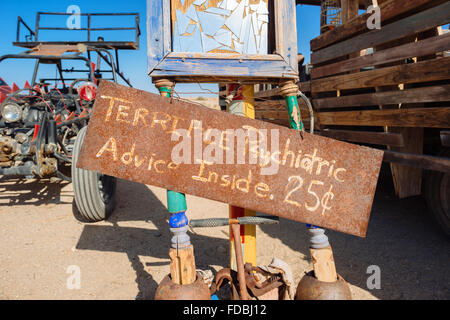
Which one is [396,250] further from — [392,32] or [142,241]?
[142,241]

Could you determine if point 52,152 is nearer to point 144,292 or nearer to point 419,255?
point 144,292

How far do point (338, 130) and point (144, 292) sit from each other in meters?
2.84

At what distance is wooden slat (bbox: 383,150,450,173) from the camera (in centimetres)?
241

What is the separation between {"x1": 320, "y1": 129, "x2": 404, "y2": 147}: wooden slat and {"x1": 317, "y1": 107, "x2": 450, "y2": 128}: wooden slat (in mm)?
123

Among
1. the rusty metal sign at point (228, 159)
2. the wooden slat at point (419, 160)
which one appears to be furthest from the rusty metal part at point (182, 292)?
the wooden slat at point (419, 160)

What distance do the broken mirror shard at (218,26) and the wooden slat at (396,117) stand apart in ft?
5.56

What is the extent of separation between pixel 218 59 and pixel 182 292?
52.5 inches

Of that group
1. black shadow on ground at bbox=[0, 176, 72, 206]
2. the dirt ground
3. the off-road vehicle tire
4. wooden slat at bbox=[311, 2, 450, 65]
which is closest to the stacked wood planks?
wooden slat at bbox=[311, 2, 450, 65]

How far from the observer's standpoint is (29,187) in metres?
4.75

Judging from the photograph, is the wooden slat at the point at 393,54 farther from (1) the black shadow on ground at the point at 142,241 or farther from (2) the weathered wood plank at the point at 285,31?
(1) the black shadow on ground at the point at 142,241

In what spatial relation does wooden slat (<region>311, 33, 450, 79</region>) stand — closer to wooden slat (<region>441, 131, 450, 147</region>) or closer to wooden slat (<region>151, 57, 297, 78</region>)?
wooden slat (<region>441, 131, 450, 147</region>)

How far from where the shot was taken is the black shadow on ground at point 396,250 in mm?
2266

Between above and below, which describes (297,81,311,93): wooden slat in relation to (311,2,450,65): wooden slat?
below

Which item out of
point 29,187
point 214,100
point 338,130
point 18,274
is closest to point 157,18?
point 18,274
